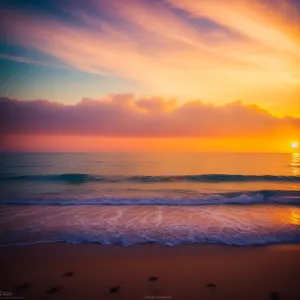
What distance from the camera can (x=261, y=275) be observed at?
4641mm

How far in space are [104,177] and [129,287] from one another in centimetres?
1756

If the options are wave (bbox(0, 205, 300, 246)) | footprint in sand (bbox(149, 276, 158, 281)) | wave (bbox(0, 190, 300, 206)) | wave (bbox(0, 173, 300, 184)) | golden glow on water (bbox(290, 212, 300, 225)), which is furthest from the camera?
wave (bbox(0, 173, 300, 184))

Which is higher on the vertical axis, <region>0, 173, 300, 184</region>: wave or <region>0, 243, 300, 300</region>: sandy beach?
<region>0, 173, 300, 184</region>: wave

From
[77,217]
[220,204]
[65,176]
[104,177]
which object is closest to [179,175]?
[104,177]

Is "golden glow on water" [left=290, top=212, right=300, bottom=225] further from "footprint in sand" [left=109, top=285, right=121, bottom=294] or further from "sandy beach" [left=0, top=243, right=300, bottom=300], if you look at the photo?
"footprint in sand" [left=109, top=285, right=121, bottom=294]

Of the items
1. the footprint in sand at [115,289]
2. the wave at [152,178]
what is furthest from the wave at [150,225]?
the wave at [152,178]

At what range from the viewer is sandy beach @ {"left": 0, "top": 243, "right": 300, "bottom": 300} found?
402 centimetres

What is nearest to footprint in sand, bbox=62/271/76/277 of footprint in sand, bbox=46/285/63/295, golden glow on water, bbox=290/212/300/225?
footprint in sand, bbox=46/285/63/295

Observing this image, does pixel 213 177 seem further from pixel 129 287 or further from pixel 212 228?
pixel 129 287

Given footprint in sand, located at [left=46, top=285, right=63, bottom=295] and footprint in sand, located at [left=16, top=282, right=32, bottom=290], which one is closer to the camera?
footprint in sand, located at [left=46, top=285, right=63, bottom=295]

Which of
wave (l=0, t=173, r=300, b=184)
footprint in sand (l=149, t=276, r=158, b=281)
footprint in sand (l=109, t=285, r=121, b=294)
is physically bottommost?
footprint in sand (l=149, t=276, r=158, b=281)

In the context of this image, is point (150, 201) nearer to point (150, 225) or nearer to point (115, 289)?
point (150, 225)

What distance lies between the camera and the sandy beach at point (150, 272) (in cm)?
402

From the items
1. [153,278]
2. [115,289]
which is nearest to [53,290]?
[115,289]
